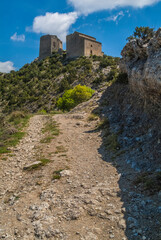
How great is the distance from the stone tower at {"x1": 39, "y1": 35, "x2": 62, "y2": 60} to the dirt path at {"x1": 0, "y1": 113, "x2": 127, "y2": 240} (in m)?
55.9

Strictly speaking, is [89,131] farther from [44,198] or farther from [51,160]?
[44,198]

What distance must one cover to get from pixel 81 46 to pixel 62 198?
49167mm

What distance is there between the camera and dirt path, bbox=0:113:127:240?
3.45 m

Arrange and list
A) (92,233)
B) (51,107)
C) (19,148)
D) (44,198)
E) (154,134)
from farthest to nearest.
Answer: (51,107), (19,148), (154,134), (44,198), (92,233)

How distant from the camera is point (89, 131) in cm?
1029

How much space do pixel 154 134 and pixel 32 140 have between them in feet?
20.2

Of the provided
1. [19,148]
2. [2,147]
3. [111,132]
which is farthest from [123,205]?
[2,147]

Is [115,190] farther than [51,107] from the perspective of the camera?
No

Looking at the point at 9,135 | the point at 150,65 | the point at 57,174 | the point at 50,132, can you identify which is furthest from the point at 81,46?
the point at 57,174

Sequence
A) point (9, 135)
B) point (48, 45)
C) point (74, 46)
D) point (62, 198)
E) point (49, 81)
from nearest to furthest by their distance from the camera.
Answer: point (62, 198) < point (9, 135) < point (49, 81) < point (74, 46) < point (48, 45)

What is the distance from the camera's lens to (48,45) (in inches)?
2302

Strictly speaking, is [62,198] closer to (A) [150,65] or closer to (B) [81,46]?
(A) [150,65]

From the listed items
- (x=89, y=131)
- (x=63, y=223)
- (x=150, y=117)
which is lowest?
(x=63, y=223)

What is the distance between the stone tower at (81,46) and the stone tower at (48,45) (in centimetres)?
882
